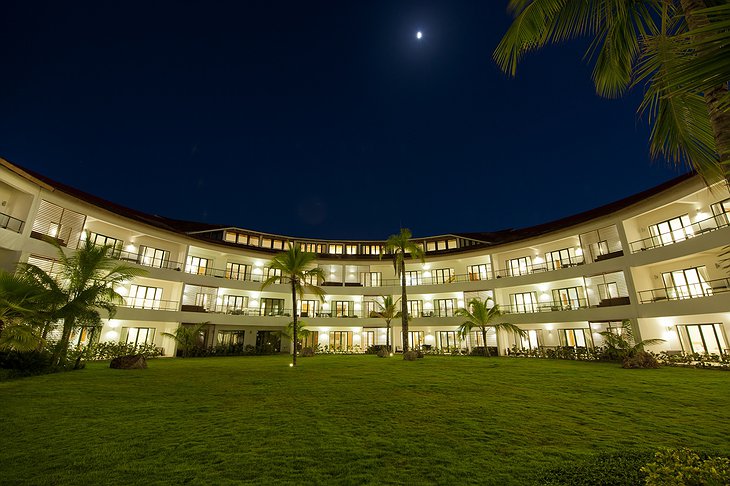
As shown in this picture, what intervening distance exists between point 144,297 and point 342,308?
17394mm

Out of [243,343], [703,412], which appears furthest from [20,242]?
[703,412]

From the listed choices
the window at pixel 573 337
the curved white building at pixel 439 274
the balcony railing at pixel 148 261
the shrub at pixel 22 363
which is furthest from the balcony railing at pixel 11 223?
the window at pixel 573 337

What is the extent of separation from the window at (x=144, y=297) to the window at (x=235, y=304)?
18.3ft

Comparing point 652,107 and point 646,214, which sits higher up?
point 646,214

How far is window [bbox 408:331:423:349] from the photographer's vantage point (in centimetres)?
3306

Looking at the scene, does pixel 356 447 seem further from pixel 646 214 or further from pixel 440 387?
pixel 646 214

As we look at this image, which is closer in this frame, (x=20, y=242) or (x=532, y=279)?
(x=20, y=242)

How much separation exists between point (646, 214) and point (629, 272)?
3.96 m

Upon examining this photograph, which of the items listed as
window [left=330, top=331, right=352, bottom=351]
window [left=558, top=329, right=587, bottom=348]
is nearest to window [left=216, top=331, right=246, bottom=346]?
window [left=330, top=331, right=352, bottom=351]

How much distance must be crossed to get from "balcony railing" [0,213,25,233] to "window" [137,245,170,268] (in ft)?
25.3

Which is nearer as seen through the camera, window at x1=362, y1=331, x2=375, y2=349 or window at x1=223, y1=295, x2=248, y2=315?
window at x1=223, y1=295, x2=248, y2=315

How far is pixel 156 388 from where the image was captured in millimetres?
10773

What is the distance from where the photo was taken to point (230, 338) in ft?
101

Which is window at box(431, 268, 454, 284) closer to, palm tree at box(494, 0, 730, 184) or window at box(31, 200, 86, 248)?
window at box(31, 200, 86, 248)
